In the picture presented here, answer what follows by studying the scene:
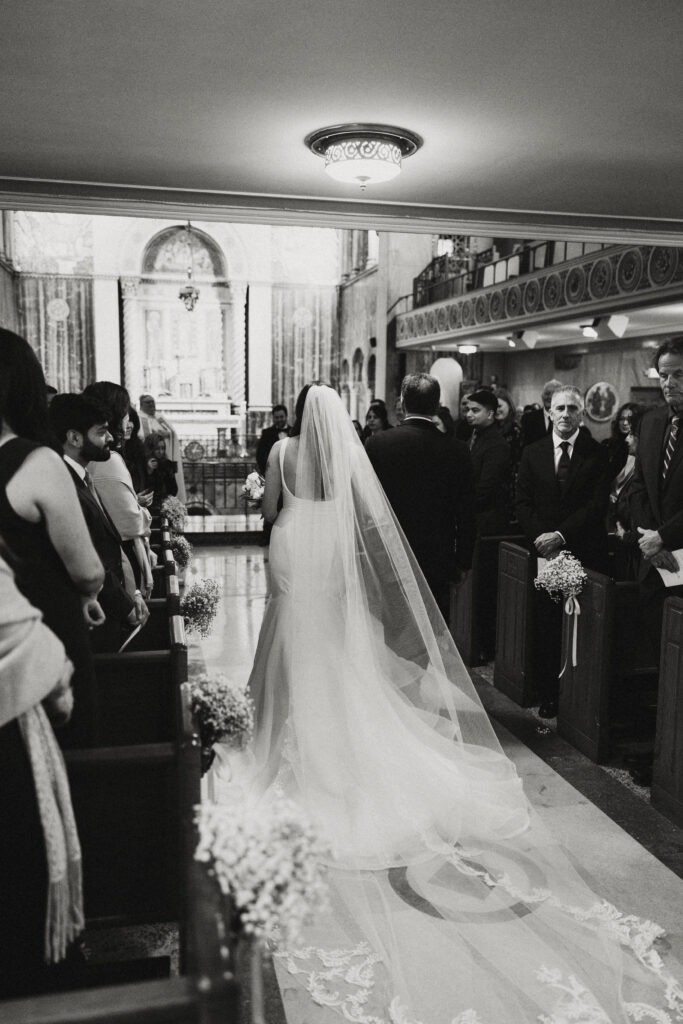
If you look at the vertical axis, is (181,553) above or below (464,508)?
below

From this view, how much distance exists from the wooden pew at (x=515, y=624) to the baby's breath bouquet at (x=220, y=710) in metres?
2.64

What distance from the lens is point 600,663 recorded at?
161 inches

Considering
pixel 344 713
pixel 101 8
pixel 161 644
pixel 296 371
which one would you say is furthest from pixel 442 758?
pixel 296 371

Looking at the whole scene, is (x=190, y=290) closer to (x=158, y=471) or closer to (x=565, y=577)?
(x=158, y=471)

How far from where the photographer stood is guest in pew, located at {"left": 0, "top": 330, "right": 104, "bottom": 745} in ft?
6.18

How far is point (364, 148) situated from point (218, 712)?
2741 mm

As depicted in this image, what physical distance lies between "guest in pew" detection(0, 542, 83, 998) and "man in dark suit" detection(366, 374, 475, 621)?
2.40 metres

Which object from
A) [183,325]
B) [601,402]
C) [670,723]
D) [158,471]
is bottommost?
[670,723]

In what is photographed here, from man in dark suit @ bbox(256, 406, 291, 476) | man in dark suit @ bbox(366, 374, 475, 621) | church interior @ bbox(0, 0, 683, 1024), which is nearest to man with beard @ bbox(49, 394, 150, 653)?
church interior @ bbox(0, 0, 683, 1024)

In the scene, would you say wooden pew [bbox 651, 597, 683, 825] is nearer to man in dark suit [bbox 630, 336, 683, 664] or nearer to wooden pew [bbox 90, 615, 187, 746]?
man in dark suit [bbox 630, 336, 683, 664]

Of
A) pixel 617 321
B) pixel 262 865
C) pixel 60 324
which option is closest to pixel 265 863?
pixel 262 865

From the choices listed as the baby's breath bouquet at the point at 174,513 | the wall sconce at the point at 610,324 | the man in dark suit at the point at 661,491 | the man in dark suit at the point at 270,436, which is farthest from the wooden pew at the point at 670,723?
the wall sconce at the point at 610,324

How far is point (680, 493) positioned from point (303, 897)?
2.98 meters

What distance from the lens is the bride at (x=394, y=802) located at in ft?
7.80
